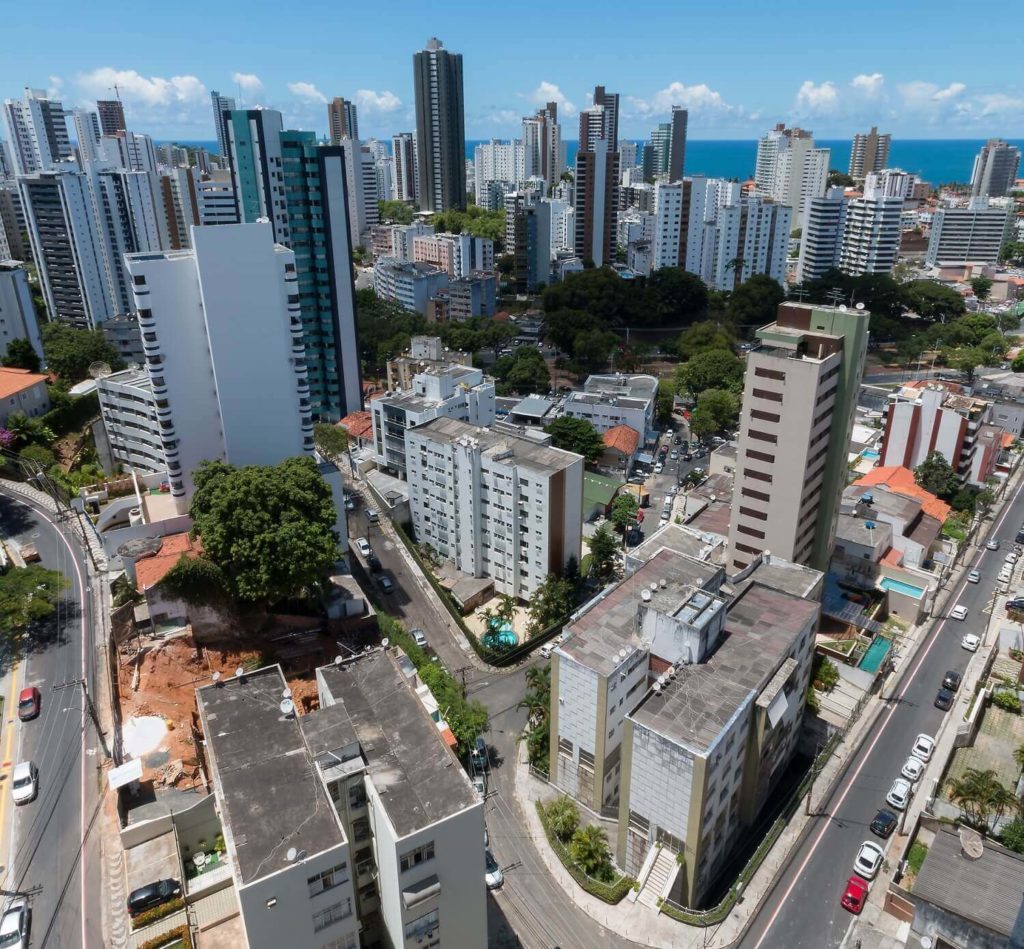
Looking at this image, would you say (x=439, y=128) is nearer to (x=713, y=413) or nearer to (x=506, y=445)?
(x=713, y=413)

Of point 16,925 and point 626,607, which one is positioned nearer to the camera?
point 16,925

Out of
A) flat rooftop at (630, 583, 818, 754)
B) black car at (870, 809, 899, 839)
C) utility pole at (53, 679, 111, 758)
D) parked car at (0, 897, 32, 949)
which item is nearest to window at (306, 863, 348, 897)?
flat rooftop at (630, 583, 818, 754)

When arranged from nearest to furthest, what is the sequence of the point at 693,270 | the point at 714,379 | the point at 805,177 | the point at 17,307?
the point at 17,307, the point at 714,379, the point at 693,270, the point at 805,177

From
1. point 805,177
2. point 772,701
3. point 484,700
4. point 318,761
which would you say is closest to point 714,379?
point 484,700

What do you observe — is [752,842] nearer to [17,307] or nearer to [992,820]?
[992,820]

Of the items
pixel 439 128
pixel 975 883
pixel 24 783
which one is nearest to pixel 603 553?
pixel 975 883

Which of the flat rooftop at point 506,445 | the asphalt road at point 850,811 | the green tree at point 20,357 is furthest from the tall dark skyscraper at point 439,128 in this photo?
the asphalt road at point 850,811
